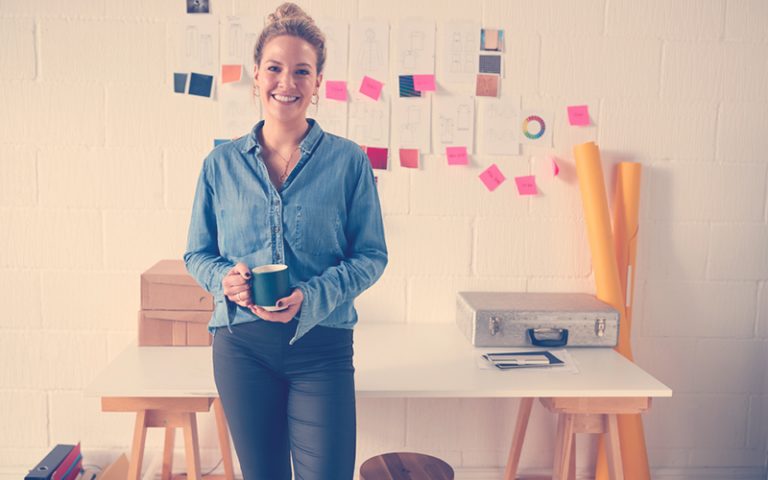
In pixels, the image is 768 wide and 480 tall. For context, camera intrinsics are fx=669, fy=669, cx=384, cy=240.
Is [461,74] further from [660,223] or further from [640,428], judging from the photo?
[640,428]

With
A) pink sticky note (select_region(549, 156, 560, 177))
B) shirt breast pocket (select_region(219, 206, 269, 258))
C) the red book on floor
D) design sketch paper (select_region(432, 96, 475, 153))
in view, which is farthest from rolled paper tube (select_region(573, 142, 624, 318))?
the red book on floor

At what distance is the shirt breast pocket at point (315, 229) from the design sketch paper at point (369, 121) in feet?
2.85

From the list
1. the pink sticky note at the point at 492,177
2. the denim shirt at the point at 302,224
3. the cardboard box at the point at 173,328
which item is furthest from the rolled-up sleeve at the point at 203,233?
the pink sticky note at the point at 492,177

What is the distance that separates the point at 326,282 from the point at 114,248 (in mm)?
1223

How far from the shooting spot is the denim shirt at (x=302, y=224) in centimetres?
147

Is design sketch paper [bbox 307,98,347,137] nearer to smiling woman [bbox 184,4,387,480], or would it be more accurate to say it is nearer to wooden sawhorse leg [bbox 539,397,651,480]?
smiling woman [bbox 184,4,387,480]

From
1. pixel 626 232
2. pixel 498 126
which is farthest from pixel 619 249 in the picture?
pixel 498 126

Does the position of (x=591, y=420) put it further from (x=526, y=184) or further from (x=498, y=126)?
(x=498, y=126)

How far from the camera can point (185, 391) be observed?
174cm

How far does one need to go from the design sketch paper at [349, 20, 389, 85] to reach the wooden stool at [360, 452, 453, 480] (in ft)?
4.12

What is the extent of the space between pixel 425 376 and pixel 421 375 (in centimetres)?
1

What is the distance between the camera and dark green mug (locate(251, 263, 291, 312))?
1.33 meters

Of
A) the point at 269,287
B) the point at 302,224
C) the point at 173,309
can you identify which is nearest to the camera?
the point at 269,287

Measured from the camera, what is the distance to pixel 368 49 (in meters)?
2.29
